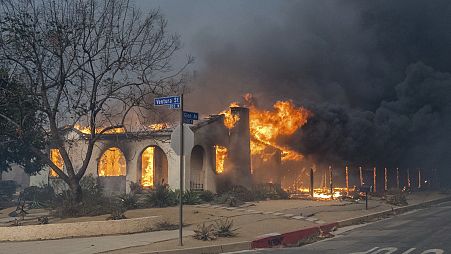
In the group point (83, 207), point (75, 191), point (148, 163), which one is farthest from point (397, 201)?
point (75, 191)

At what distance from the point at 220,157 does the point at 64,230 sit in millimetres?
15552

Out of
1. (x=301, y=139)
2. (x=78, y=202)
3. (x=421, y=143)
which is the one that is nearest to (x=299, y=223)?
(x=78, y=202)

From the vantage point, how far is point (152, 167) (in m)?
27.0

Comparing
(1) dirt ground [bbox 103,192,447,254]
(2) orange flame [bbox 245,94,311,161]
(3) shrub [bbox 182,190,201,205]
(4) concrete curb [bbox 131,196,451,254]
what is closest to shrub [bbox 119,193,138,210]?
(1) dirt ground [bbox 103,192,447,254]

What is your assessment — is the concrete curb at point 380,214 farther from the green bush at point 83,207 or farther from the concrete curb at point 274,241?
the green bush at point 83,207

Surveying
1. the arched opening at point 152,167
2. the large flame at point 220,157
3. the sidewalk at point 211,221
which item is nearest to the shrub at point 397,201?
the sidewalk at point 211,221

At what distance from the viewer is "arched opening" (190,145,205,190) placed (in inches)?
1010

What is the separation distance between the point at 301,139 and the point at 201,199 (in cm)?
1618

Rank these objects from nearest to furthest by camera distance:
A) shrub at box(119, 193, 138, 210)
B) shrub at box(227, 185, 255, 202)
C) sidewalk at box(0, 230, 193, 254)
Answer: sidewalk at box(0, 230, 193, 254) < shrub at box(119, 193, 138, 210) < shrub at box(227, 185, 255, 202)

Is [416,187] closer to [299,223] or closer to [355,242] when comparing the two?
[299,223]

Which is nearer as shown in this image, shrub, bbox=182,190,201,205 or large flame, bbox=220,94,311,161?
shrub, bbox=182,190,201,205

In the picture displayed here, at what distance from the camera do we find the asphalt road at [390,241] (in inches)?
404

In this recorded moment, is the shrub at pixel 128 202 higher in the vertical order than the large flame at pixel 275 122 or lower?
lower

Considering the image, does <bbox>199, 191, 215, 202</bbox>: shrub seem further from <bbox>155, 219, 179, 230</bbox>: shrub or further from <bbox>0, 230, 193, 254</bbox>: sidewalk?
<bbox>0, 230, 193, 254</bbox>: sidewalk
